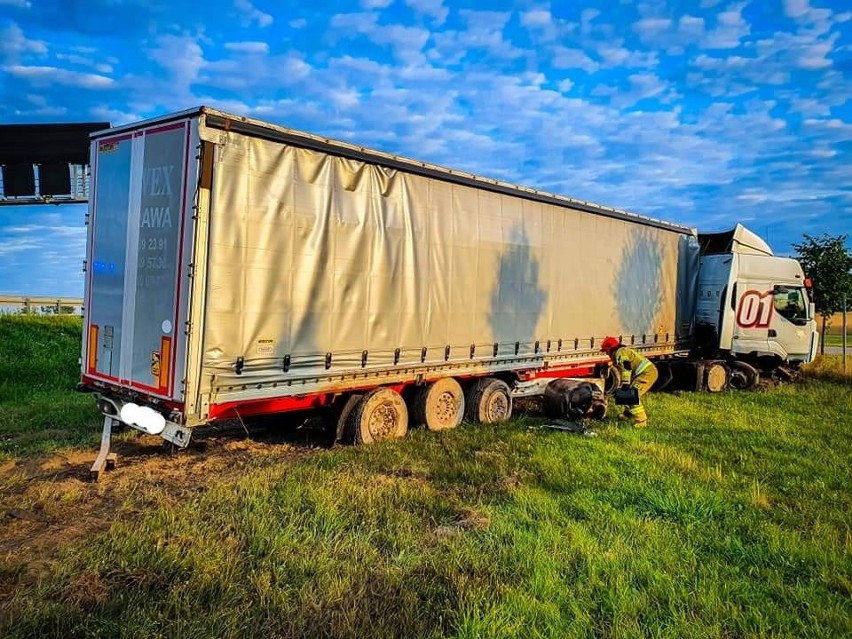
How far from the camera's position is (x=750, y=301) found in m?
14.4

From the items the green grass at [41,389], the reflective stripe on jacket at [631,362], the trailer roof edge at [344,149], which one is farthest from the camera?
the reflective stripe on jacket at [631,362]

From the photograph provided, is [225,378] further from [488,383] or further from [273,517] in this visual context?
[488,383]

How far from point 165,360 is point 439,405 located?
13.0ft

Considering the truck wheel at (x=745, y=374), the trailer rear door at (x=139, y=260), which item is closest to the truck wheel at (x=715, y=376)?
the truck wheel at (x=745, y=374)

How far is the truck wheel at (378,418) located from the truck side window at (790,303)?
11.2 m

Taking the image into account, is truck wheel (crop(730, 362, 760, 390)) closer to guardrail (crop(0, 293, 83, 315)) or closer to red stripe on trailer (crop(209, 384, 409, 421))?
red stripe on trailer (crop(209, 384, 409, 421))

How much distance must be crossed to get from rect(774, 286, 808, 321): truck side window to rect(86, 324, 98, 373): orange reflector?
1461cm

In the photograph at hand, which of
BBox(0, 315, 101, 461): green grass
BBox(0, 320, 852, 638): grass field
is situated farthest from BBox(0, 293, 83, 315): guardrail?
BBox(0, 320, 852, 638): grass field

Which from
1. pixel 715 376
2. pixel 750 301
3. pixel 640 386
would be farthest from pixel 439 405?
pixel 750 301

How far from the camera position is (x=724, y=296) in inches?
559

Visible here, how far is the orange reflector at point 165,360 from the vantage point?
19.3 ft

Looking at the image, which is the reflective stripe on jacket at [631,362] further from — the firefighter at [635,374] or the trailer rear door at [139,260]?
the trailer rear door at [139,260]

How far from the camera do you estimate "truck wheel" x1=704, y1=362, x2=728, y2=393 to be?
551 inches

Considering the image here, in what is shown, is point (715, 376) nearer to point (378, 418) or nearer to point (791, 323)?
point (791, 323)
